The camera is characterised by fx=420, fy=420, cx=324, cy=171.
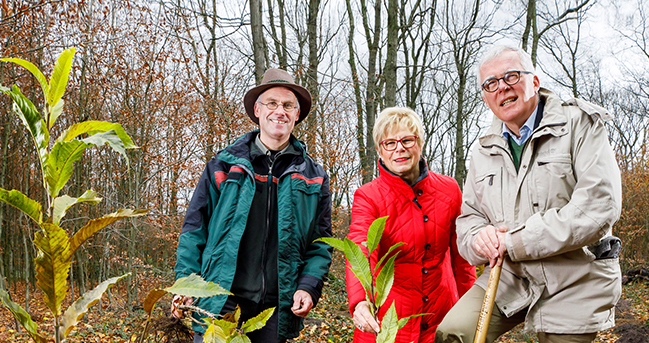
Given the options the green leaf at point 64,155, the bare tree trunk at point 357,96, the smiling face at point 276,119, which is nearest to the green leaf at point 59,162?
the green leaf at point 64,155

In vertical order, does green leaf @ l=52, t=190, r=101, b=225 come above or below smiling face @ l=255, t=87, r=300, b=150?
below

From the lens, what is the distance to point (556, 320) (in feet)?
5.85

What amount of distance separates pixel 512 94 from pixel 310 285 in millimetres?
1501

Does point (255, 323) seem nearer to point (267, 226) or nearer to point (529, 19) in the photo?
point (267, 226)

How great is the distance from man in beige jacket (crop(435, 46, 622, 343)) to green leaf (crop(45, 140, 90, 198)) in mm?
1660

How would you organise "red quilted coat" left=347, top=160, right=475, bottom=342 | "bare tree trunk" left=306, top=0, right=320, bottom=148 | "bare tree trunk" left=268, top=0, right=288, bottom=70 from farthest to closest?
"bare tree trunk" left=268, top=0, right=288, bottom=70
"bare tree trunk" left=306, top=0, right=320, bottom=148
"red quilted coat" left=347, top=160, right=475, bottom=342

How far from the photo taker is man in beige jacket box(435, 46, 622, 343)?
1734mm

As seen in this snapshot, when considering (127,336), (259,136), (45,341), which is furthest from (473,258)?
(127,336)

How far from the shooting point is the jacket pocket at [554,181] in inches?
72.2

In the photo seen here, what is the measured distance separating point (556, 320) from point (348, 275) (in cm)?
95

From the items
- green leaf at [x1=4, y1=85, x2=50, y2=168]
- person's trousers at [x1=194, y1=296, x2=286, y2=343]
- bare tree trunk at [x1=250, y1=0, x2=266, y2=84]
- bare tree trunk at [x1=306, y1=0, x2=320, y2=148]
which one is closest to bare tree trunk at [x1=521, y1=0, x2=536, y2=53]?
bare tree trunk at [x1=306, y1=0, x2=320, y2=148]

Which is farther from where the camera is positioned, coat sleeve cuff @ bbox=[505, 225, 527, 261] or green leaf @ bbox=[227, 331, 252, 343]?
coat sleeve cuff @ bbox=[505, 225, 527, 261]

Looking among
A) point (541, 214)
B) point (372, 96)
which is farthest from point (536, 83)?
point (372, 96)

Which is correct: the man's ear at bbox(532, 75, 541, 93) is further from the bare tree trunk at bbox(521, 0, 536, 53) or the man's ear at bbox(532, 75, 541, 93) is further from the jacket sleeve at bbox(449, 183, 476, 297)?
the bare tree trunk at bbox(521, 0, 536, 53)
